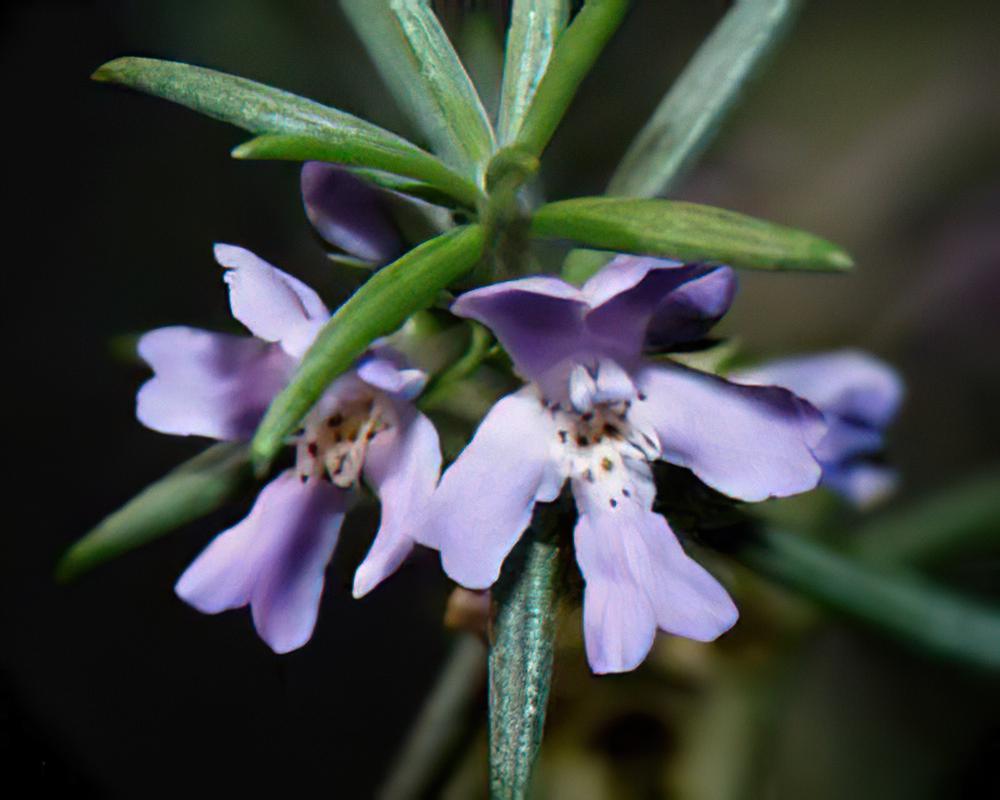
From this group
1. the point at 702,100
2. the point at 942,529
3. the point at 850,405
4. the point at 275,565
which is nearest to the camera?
the point at 275,565

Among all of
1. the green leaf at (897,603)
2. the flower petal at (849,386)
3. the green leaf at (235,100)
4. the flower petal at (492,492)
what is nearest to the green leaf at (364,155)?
the green leaf at (235,100)

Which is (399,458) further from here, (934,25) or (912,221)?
(934,25)

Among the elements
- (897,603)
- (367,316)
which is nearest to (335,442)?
(367,316)

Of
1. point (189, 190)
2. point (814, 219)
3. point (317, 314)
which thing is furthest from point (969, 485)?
point (189, 190)

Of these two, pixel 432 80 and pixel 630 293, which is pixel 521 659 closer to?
pixel 630 293

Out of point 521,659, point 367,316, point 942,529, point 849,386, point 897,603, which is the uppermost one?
point 367,316

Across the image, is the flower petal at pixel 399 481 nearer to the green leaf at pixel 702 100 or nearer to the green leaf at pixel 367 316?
the green leaf at pixel 367 316
